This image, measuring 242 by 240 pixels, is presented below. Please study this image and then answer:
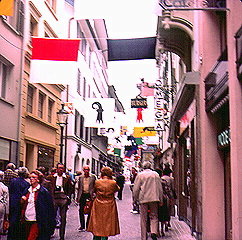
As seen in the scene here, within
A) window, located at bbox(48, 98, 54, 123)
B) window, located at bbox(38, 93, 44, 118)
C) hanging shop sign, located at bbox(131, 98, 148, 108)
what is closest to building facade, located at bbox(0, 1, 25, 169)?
window, located at bbox(38, 93, 44, 118)

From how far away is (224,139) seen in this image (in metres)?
10.3

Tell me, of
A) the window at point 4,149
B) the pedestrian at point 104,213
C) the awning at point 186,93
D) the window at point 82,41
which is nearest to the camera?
the pedestrian at point 104,213

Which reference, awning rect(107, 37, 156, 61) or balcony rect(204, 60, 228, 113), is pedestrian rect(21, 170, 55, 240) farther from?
awning rect(107, 37, 156, 61)

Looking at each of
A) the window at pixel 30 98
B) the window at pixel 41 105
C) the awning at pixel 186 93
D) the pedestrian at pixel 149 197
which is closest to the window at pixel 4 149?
the window at pixel 30 98

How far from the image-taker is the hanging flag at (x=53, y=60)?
14203 millimetres

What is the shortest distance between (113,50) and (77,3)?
9.19 ft

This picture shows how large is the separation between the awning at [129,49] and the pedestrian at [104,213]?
5.71 m

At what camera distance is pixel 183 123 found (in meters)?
16.7

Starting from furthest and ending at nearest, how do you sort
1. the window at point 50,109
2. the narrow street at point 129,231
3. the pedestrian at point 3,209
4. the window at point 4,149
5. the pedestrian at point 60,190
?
the window at point 50,109
the window at point 4,149
the narrow street at point 129,231
the pedestrian at point 60,190
the pedestrian at point 3,209

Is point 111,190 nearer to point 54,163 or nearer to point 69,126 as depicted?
point 54,163

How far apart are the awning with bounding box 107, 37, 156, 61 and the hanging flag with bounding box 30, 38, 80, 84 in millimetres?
1077

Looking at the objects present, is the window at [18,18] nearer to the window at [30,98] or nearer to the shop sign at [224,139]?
the window at [30,98]

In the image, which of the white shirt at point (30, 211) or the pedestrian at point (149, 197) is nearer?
the white shirt at point (30, 211)

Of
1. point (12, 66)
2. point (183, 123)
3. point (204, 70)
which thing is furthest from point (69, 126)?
point (204, 70)
